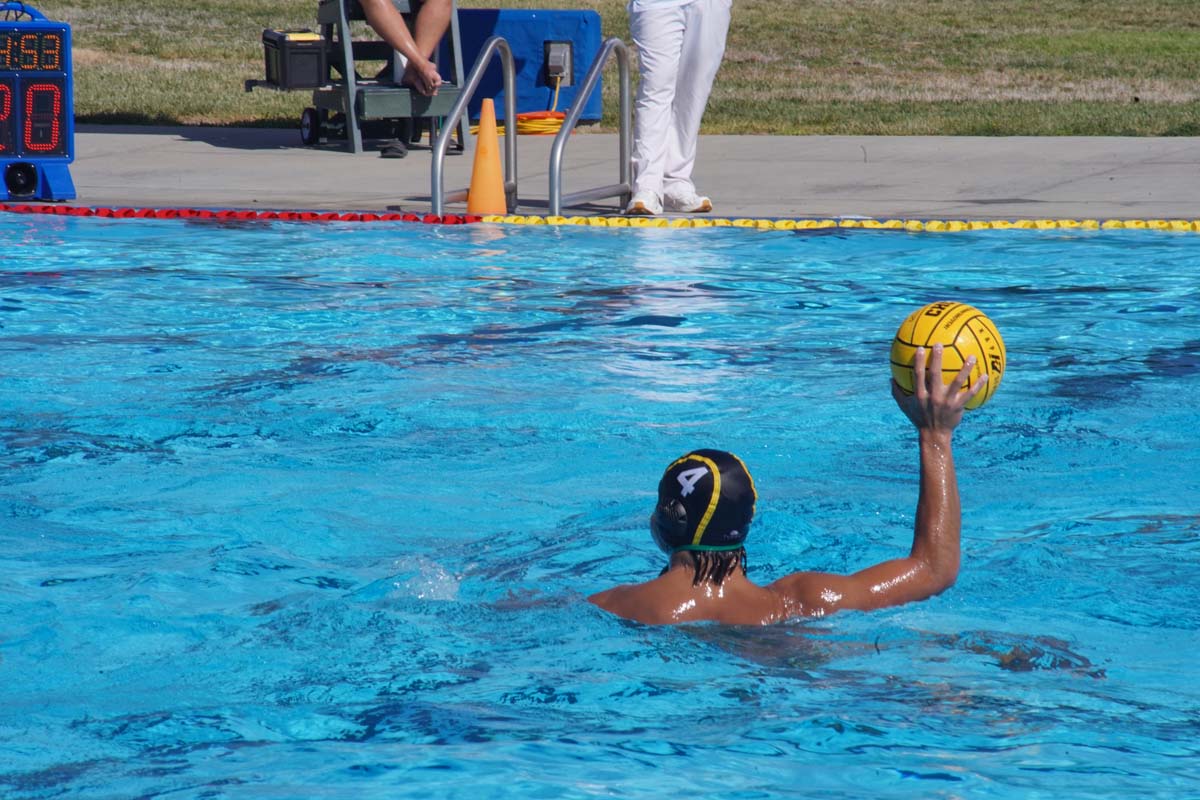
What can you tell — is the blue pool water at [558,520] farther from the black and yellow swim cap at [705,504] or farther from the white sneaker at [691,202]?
the white sneaker at [691,202]

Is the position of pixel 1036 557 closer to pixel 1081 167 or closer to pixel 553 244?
pixel 553 244

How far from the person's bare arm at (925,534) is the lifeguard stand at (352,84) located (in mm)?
10778

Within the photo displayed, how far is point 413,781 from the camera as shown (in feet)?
11.7

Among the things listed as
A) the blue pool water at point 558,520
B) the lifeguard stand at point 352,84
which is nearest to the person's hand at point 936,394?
the blue pool water at point 558,520

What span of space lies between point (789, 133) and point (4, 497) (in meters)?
12.4

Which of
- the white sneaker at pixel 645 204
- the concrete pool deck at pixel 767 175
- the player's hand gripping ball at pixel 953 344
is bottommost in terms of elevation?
the player's hand gripping ball at pixel 953 344

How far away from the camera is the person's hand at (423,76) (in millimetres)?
13766

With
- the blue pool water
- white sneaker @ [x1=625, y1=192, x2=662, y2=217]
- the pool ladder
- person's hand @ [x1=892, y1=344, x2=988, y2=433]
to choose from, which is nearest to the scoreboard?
the blue pool water

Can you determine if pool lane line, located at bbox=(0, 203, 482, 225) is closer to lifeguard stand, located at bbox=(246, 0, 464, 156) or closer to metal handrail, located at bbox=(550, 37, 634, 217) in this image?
metal handrail, located at bbox=(550, 37, 634, 217)

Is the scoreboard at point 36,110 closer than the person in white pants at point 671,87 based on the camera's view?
No

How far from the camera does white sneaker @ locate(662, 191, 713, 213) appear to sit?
11.9 m

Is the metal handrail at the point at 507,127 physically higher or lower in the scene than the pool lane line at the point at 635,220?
higher

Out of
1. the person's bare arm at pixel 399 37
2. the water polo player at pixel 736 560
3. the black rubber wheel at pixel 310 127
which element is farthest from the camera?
the black rubber wheel at pixel 310 127

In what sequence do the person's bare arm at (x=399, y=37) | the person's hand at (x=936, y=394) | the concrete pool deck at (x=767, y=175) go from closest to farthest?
1. the person's hand at (x=936, y=394)
2. the concrete pool deck at (x=767, y=175)
3. the person's bare arm at (x=399, y=37)
